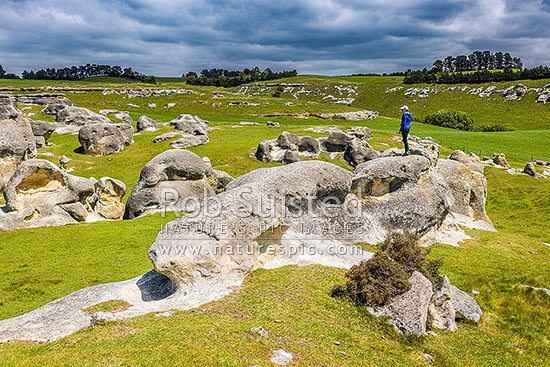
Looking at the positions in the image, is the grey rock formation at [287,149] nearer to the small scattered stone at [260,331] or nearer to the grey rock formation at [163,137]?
the grey rock formation at [163,137]

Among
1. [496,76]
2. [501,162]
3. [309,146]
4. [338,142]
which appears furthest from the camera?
[496,76]

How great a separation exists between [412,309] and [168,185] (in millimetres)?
28705

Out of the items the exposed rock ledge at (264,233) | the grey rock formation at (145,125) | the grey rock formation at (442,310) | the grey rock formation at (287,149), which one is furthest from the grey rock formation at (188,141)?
the grey rock formation at (442,310)

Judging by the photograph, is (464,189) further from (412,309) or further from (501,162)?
(501,162)

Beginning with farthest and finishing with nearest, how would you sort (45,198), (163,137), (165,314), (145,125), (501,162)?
1. (145,125)
2. (163,137)
3. (501,162)
4. (45,198)
5. (165,314)

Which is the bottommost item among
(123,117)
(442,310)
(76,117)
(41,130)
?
(442,310)

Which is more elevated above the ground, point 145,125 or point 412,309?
point 145,125

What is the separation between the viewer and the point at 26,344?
10.6 meters

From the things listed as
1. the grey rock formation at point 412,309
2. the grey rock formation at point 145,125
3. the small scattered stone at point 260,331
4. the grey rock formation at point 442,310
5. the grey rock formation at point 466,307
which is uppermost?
the grey rock formation at point 145,125

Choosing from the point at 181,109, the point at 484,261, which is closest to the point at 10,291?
the point at 484,261

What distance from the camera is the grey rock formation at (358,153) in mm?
54406

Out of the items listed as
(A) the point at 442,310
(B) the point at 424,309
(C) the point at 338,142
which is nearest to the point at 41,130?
(C) the point at 338,142

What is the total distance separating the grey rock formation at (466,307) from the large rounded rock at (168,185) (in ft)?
88.7

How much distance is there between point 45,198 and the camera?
97.1ft
